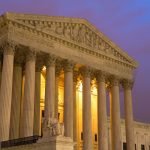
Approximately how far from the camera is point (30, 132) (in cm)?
3319

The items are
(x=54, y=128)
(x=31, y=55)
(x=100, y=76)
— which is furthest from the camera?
(x=100, y=76)

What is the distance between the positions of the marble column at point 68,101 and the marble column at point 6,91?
667cm

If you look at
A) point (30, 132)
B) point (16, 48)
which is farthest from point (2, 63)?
point (30, 132)

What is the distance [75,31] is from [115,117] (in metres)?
10.6

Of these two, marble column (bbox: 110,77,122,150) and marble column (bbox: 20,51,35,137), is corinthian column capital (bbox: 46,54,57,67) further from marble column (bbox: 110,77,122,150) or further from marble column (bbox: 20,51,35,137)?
marble column (bbox: 110,77,122,150)

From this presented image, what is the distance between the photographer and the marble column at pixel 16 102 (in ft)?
116

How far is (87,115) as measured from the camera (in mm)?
38250

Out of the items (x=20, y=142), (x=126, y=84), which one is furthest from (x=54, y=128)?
(x=126, y=84)

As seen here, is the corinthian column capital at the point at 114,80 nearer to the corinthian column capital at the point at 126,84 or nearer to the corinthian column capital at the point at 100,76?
the corinthian column capital at the point at 126,84

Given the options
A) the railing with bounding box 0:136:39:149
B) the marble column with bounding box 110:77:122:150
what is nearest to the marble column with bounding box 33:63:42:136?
the railing with bounding box 0:136:39:149

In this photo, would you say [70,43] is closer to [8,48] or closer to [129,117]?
[8,48]

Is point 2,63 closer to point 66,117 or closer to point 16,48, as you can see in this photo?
point 16,48

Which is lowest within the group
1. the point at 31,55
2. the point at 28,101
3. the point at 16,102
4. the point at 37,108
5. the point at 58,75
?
the point at 37,108

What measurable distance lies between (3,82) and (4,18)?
19.4ft
